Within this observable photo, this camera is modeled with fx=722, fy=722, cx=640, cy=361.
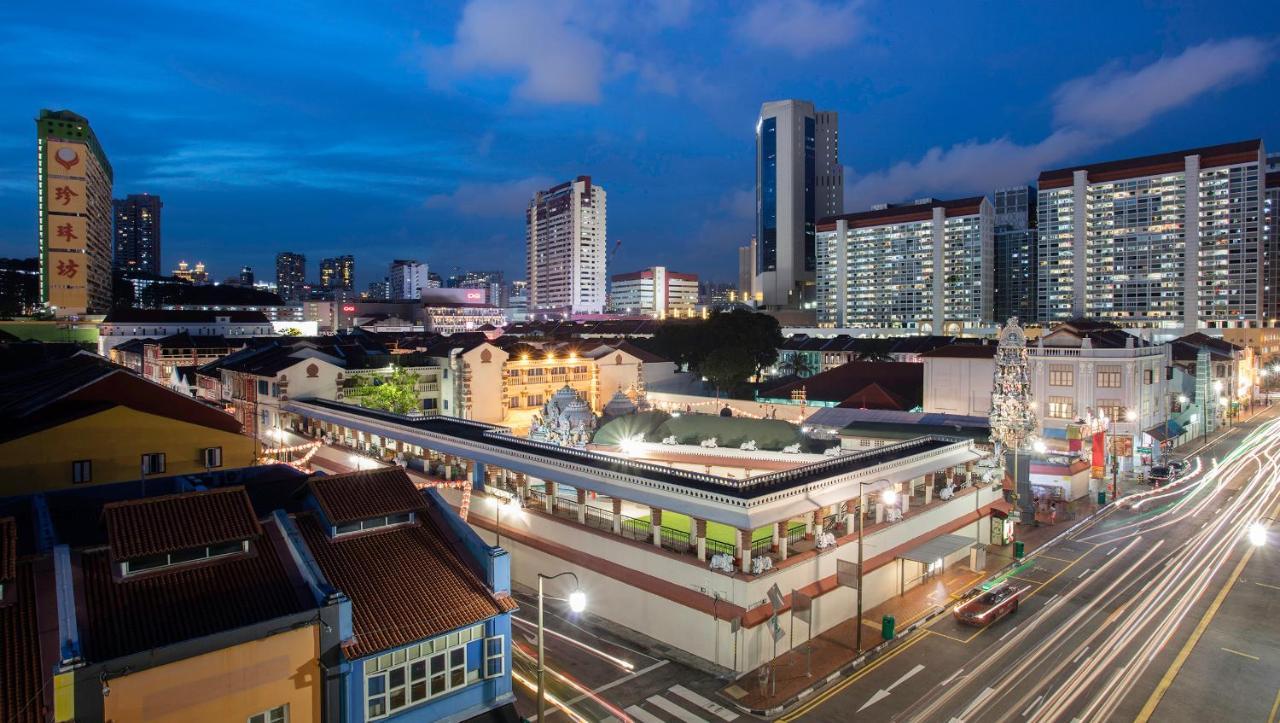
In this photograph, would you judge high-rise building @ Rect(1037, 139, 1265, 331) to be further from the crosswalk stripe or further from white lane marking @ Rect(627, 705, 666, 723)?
white lane marking @ Rect(627, 705, 666, 723)

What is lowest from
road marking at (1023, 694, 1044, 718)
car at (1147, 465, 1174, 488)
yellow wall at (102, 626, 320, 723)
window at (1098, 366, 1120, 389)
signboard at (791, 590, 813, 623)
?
road marking at (1023, 694, 1044, 718)

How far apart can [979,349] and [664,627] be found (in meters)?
44.3

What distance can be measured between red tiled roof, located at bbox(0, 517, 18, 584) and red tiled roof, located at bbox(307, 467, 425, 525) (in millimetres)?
5721

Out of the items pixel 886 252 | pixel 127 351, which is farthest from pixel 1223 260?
pixel 127 351

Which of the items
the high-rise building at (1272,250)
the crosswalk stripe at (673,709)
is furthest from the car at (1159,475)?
the high-rise building at (1272,250)

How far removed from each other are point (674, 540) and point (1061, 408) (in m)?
43.9

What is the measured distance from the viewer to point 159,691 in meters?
13.1

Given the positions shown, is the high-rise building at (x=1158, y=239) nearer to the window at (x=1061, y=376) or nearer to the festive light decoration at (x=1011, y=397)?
the window at (x=1061, y=376)

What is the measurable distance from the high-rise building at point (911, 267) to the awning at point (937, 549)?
142m

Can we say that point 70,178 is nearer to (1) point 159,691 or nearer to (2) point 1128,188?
(1) point 159,691

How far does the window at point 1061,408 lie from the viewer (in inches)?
2164

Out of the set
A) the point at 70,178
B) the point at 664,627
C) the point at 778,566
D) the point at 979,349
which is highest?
the point at 70,178

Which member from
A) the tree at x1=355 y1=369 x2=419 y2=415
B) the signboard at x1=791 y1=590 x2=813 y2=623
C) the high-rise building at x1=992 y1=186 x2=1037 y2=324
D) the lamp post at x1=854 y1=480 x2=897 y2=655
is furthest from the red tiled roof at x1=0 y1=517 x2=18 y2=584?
the high-rise building at x1=992 y1=186 x2=1037 y2=324

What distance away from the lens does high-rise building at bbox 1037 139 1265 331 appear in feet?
404
